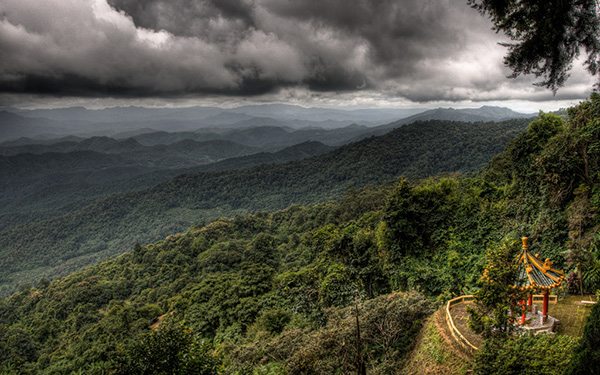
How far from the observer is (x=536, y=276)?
1254 centimetres

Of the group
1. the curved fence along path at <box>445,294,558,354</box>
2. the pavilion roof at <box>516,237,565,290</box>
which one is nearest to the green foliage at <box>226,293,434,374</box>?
the curved fence along path at <box>445,294,558,354</box>

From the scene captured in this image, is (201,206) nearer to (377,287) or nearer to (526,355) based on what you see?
(377,287)

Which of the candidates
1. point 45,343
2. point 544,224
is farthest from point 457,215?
point 45,343

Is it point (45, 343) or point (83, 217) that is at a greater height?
point (45, 343)

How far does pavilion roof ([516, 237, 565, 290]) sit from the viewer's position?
12117mm

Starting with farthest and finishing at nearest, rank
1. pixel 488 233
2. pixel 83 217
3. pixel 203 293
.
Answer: pixel 83 217 → pixel 203 293 → pixel 488 233

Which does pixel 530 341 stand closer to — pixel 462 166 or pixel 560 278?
pixel 560 278

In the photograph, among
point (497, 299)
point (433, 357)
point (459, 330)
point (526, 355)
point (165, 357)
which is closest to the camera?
point (526, 355)

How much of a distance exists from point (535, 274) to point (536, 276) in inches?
3.2

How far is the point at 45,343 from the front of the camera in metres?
54.2

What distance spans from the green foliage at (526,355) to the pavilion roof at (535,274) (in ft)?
5.43

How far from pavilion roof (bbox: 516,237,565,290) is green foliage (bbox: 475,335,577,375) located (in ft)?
5.43

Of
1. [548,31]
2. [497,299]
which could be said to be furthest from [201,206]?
[548,31]

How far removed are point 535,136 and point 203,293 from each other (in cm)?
3489
